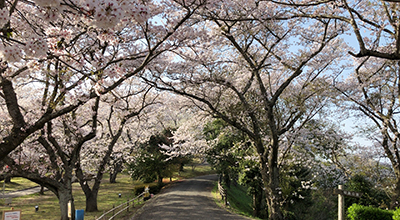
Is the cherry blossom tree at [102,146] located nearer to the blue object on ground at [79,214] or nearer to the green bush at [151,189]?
the green bush at [151,189]

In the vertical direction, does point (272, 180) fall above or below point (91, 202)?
above

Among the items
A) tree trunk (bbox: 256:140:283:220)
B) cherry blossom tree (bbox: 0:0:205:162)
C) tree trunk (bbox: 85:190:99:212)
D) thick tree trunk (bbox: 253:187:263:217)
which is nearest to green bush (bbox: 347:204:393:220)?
tree trunk (bbox: 256:140:283:220)

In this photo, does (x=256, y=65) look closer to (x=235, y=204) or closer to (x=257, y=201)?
(x=257, y=201)

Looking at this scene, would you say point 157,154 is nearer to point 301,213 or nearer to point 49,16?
point 301,213

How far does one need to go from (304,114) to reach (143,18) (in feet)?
29.0

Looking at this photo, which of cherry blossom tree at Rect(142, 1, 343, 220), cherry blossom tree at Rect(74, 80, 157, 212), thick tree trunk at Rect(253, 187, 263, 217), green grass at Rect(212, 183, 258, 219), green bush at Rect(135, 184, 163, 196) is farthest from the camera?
green bush at Rect(135, 184, 163, 196)

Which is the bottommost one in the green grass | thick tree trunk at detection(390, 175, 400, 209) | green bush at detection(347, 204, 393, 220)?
the green grass

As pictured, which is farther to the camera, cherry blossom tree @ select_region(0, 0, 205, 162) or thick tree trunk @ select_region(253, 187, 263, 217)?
thick tree trunk @ select_region(253, 187, 263, 217)

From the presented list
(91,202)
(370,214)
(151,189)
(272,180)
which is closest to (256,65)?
(272,180)

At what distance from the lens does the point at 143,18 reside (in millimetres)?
2990

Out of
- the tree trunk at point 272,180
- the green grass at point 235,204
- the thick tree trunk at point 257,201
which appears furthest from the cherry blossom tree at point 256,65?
the thick tree trunk at point 257,201

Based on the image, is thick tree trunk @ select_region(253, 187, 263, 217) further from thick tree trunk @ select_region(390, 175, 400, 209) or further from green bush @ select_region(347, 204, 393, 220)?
thick tree trunk @ select_region(390, 175, 400, 209)

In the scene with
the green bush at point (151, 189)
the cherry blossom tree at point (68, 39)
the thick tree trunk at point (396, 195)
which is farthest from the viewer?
the green bush at point (151, 189)

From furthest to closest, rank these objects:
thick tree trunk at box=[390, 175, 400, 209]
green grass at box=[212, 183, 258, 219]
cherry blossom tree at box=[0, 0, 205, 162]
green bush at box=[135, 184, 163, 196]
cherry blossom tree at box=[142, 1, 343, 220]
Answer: green bush at box=[135, 184, 163, 196] < green grass at box=[212, 183, 258, 219] < thick tree trunk at box=[390, 175, 400, 209] < cherry blossom tree at box=[142, 1, 343, 220] < cherry blossom tree at box=[0, 0, 205, 162]
